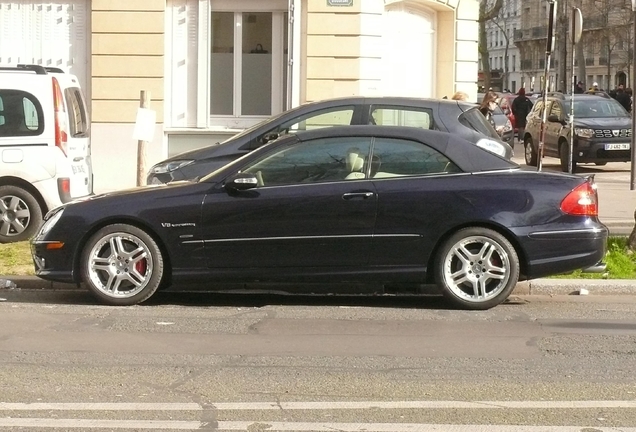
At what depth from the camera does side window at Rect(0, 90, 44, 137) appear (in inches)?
526

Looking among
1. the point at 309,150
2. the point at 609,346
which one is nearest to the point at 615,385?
the point at 609,346

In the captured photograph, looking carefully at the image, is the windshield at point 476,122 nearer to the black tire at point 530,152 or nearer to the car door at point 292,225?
the car door at point 292,225

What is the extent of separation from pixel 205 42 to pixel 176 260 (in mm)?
10502

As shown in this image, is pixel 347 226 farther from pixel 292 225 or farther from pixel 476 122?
pixel 476 122

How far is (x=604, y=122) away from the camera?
83.9ft

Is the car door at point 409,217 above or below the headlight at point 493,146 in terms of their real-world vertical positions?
below

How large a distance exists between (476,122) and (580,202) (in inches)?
136

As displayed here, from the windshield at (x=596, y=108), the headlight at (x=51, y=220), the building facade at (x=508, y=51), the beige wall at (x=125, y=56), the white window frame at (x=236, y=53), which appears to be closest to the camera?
the headlight at (x=51, y=220)

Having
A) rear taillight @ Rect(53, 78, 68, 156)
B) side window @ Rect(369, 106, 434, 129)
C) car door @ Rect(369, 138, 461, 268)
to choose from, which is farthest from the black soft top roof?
rear taillight @ Rect(53, 78, 68, 156)

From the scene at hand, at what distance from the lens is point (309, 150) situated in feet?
32.1

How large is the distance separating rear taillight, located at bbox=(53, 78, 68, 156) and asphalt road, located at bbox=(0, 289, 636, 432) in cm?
321

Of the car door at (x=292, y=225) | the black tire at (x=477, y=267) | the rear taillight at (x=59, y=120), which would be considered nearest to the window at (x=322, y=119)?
the rear taillight at (x=59, y=120)

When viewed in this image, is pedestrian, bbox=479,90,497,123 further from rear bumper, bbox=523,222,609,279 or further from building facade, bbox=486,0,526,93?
building facade, bbox=486,0,526,93

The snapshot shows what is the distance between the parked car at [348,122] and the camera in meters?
12.7
